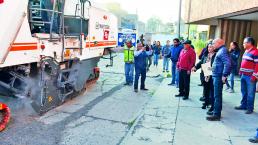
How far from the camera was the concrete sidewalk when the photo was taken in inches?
198

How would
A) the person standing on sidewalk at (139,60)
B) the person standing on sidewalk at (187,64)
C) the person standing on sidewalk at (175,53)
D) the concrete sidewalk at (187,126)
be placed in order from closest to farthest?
the concrete sidewalk at (187,126), the person standing on sidewalk at (187,64), the person standing on sidewalk at (139,60), the person standing on sidewalk at (175,53)

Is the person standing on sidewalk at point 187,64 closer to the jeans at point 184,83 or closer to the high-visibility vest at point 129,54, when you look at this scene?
the jeans at point 184,83

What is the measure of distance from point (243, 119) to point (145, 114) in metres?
2.11

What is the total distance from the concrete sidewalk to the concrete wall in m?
2.56

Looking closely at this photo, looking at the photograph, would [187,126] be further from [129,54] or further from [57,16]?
[129,54]

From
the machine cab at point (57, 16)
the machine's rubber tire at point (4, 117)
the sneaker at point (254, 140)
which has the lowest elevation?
the sneaker at point (254, 140)

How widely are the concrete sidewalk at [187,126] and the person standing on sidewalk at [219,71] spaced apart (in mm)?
259

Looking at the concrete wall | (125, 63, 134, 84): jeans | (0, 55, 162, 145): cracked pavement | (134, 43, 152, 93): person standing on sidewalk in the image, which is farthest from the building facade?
(0, 55, 162, 145): cracked pavement

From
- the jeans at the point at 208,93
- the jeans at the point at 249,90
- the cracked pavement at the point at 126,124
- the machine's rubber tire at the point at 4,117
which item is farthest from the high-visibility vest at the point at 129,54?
the machine's rubber tire at the point at 4,117

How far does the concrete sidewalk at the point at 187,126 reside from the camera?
198 inches

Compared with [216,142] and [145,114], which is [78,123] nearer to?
[145,114]

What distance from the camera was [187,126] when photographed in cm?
576

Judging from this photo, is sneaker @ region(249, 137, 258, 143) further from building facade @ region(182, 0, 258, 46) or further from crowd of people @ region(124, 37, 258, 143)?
building facade @ region(182, 0, 258, 46)

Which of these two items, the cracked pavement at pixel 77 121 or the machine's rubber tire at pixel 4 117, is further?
the machine's rubber tire at pixel 4 117
